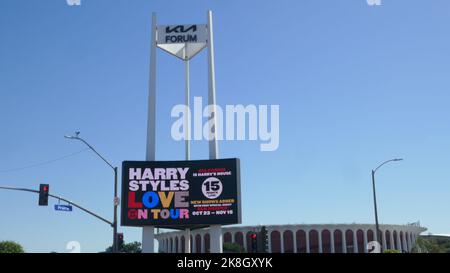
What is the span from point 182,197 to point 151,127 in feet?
20.8

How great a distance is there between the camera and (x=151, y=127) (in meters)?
37.9

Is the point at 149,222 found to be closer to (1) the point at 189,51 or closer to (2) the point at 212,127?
(2) the point at 212,127

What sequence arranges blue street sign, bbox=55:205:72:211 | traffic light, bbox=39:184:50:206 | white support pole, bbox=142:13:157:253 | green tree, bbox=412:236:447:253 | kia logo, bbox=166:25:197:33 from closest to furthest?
white support pole, bbox=142:13:157:253 → traffic light, bbox=39:184:50:206 → blue street sign, bbox=55:205:72:211 → kia logo, bbox=166:25:197:33 → green tree, bbox=412:236:447:253

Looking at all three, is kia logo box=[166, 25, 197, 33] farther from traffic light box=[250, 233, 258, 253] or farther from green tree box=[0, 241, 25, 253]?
green tree box=[0, 241, 25, 253]

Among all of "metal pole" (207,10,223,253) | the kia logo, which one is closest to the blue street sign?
"metal pole" (207,10,223,253)

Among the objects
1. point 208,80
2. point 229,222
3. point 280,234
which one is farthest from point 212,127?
point 280,234

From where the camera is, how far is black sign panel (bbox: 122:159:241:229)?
34.4 metres

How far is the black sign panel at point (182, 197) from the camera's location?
113 ft

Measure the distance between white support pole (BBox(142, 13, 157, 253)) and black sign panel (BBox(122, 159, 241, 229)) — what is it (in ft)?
4.50

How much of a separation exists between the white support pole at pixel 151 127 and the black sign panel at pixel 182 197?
1373 millimetres

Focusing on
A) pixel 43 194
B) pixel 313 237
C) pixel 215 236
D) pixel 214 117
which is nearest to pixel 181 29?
pixel 214 117

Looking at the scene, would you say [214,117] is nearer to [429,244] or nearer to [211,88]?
[211,88]
